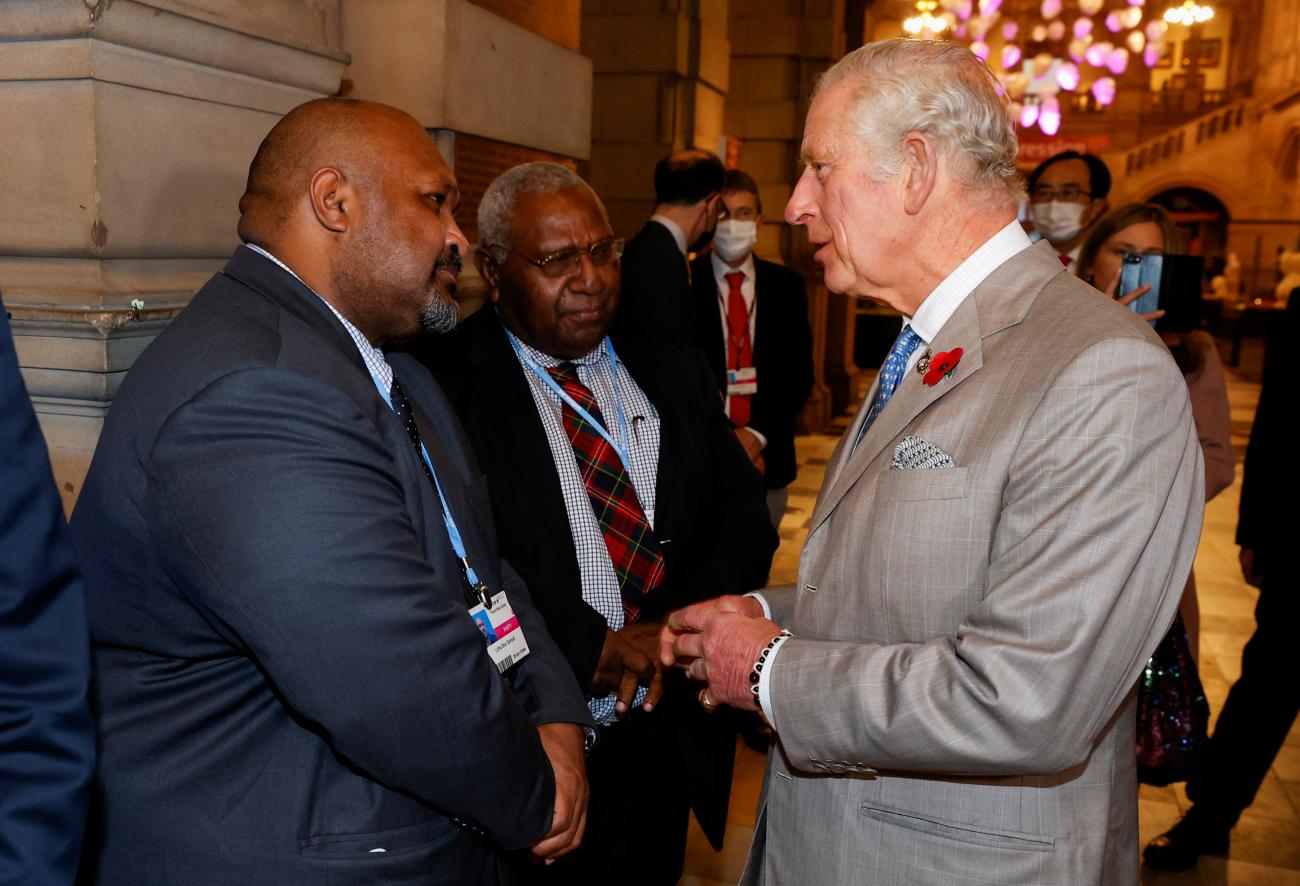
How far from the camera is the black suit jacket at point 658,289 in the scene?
13.4ft

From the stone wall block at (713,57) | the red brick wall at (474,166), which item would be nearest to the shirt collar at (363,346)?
the red brick wall at (474,166)

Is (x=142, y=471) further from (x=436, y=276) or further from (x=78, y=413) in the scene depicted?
(x=78, y=413)

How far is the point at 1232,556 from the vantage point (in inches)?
274

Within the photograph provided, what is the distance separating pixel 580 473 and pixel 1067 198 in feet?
10.1

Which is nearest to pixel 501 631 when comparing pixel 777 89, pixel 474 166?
pixel 474 166

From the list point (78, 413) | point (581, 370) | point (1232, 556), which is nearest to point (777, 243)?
point (1232, 556)

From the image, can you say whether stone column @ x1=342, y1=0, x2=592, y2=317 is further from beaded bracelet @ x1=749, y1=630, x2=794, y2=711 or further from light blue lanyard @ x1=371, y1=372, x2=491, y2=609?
beaded bracelet @ x1=749, y1=630, x2=794, y2=711

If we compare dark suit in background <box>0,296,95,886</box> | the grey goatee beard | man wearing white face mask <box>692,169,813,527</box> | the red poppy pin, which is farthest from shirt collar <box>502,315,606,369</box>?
man wearing white face mask <box>692,169,813,527</box>

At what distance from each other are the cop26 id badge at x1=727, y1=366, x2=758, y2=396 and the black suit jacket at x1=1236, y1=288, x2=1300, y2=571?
2125 mm

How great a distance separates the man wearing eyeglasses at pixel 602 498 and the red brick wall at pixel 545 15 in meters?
1.36

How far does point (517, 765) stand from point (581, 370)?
123 centimetres

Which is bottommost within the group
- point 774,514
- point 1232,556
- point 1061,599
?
point 1232,556

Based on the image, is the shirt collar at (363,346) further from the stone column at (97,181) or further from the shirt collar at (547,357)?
the shirt collar at (547,357)

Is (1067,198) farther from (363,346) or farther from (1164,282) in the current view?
(363,346)
